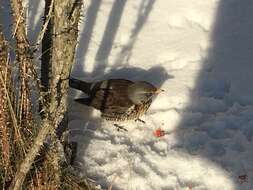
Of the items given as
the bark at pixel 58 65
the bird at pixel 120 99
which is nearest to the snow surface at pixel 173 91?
the bird at pixel 120 99

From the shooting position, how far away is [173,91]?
538 centimetres

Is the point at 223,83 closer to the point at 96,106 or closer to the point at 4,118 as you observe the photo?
the point at 96,106

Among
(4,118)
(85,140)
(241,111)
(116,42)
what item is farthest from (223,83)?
(4,118)

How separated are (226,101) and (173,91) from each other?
19.0 inches

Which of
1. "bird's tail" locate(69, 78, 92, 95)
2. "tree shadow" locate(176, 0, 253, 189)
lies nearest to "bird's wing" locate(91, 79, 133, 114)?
"bird's tail" locate(69, 78, 92, 95)

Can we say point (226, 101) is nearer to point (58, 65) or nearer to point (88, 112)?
point (88, 112)

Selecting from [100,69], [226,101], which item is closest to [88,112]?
[100,69]

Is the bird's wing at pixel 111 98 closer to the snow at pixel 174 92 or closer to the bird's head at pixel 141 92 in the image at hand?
the bird's head at pixel 141 92

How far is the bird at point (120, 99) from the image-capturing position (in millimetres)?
4926

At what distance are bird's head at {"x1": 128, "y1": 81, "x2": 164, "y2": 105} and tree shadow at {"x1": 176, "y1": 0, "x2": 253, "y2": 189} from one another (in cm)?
37

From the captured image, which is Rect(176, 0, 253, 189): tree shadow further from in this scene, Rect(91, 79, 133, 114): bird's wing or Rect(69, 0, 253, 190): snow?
Rect(91, 79, 133, 114): bird's wing

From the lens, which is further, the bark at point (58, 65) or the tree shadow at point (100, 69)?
the tree shadow at point (100, 69)

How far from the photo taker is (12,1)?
3.46 metres

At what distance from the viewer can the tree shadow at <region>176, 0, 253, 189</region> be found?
479 centimetres
